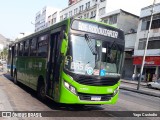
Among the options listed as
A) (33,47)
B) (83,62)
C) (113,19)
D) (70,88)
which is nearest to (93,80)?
(83,62)

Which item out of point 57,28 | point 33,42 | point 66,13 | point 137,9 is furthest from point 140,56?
point 66,13

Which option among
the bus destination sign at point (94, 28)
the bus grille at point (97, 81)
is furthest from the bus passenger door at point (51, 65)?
the bus grille at point (97, 81)

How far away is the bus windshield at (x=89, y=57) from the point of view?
9.14m

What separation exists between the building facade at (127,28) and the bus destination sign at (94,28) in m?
38.1

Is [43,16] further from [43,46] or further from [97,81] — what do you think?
[97,81]

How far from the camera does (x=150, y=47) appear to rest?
1656 inches

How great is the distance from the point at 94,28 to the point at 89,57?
3.72 feet

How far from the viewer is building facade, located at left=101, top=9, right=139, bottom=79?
4849cm

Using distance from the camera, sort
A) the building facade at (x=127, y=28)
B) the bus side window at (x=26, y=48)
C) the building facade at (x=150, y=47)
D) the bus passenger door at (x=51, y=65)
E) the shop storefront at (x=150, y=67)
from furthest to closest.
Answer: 1. the building facade at (x=127, y=28)
2. the building facade at (x=150, y=47)
3. the shop storefront at (x=150, y=67)
4. the bus side window at (x=26, y=48)
5. the bus passenger door at (x=51, y=65)

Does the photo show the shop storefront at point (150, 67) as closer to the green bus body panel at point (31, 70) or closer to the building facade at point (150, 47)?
the building facade at point (150, 47)

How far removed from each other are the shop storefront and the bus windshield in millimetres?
31733

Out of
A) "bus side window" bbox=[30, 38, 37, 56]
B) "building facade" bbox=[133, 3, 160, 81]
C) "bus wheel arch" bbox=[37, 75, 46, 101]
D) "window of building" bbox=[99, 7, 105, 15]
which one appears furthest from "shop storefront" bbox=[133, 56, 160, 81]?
"bus wheel arch" bbox=[37, 75, 46, 101]

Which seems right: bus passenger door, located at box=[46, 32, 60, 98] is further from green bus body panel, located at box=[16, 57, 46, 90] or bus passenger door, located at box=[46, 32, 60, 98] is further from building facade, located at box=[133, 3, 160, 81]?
building facade, located at box=[133, 3, 160, 81]

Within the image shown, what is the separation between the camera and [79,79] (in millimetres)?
9094
